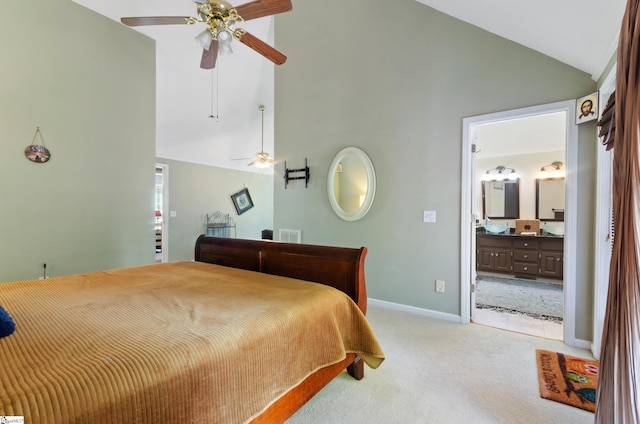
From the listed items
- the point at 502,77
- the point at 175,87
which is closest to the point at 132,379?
the point at 502,77

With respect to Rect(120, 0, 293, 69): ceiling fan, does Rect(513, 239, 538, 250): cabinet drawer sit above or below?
below

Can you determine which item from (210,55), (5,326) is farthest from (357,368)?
(210,55)

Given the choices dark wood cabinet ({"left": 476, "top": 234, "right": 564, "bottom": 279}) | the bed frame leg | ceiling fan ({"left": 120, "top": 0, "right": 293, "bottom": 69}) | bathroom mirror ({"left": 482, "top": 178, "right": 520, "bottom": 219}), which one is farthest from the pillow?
bathroom mirror ({"left": 482, "top": 178, "right": 520, "bottom": 219})

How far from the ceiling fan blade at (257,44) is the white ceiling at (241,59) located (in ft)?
5.70

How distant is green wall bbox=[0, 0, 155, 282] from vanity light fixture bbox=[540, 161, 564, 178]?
260 inches

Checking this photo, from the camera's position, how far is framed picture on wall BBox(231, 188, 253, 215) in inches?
283

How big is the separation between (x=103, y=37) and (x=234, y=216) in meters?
4.47

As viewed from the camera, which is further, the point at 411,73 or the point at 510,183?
the point at 510,183

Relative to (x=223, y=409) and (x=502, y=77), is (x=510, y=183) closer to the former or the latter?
(x=502, y=77)

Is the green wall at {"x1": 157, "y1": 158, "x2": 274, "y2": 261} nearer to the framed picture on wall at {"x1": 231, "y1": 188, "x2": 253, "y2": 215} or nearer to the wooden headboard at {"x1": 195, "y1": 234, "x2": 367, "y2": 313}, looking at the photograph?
the framed picture on wall at {"x1": 231, "y1": 188, "x2": 253, "y2": 215}

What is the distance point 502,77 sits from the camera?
266 cm

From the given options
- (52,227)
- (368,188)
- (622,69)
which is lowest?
(52,227)

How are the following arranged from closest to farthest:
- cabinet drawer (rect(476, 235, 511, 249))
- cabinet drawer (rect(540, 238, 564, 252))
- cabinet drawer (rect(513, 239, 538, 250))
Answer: cabinet drawer (rect(540, 238, 564, 252))
cabinet drawer (rect(513, 239, 538, 250))
cabinet drawer (rect(476, 235, 511, 249))

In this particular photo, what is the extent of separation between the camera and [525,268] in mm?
4629
